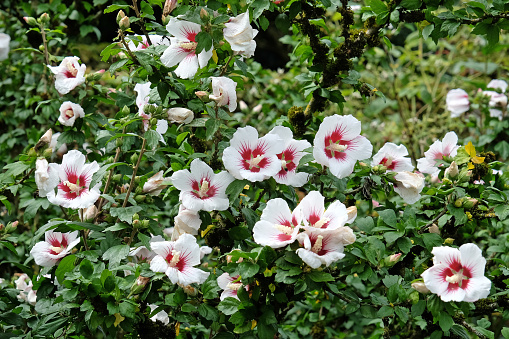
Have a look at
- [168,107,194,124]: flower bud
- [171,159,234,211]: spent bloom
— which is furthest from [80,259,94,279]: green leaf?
[168,107,194,124]: flower bud

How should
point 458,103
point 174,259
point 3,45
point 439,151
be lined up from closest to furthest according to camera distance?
point 3,45
point 174,259
point 439,151
point 458,103

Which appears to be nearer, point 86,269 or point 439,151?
point 86,269

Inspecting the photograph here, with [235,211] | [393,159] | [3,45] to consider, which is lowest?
[235,211]

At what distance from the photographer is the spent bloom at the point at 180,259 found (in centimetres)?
113

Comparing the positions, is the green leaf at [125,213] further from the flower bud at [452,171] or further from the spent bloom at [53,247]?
the flower bud at [452,171]

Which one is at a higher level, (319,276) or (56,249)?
(319,276)

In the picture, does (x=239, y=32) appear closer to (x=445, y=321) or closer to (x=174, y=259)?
(x=174, y=259)

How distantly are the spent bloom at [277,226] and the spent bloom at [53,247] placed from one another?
0.51 metres

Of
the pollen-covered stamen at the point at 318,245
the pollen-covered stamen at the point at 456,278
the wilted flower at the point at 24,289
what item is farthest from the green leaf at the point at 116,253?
the pollen-covered stamen at the point at 456,278

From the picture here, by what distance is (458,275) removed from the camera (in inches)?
41.1

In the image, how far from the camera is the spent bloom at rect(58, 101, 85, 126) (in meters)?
1.54

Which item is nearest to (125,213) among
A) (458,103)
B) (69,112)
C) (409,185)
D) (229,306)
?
(229,306)

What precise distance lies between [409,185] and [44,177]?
34.6 inches

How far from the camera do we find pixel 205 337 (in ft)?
5.62
